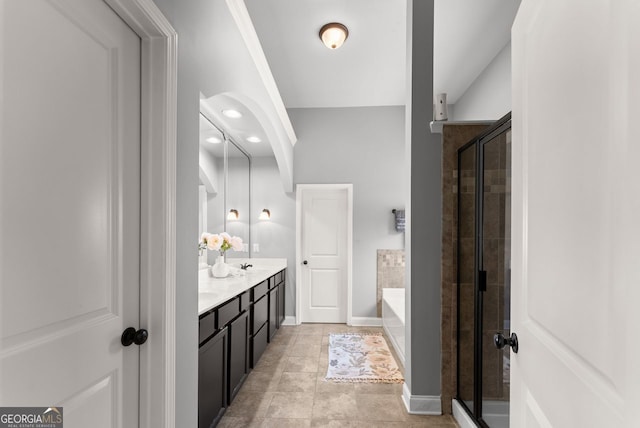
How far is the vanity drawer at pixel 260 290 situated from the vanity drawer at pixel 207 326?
91 centimetres

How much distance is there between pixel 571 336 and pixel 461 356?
1.75m

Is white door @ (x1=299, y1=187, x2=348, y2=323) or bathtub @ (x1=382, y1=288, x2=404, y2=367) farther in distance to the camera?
white door @ (x1=299, y1=187, x2=348, y2=323)

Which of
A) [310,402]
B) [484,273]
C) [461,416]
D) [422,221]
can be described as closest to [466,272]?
[484,273]

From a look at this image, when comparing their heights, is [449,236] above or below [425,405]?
above

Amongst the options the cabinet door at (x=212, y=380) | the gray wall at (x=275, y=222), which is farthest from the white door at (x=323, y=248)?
the cabinet door at (x=212, y=380)

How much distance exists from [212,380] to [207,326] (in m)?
0.40

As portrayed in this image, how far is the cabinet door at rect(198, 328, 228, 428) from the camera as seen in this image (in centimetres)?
178

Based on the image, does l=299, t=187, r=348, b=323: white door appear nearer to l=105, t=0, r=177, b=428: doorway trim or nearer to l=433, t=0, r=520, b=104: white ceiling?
l=433, t=0, r=520, b=104: white ceiling

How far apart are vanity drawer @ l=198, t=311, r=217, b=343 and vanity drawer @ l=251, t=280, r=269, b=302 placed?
911 millimetres

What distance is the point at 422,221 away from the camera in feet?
7.63

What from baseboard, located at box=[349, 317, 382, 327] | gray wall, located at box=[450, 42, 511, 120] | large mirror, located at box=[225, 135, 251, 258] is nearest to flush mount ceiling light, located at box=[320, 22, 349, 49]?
large mirror, located at box=[225, 135, 251, 258]

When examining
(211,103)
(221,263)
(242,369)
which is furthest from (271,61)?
(242,369)

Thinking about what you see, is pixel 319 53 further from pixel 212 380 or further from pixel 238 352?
pixel 212 380

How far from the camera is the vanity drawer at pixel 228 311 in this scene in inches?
79.5
